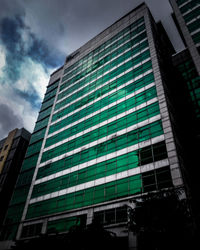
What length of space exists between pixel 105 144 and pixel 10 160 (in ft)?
104

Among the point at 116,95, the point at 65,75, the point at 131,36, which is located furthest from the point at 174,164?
the point at 65,75

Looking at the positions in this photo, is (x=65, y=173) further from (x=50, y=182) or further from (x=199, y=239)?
(x=199, y=239)

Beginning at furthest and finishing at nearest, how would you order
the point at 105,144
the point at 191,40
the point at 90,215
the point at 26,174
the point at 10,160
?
the point at 10,160
the point at 26,174
the point at 191,40
the point at 105,144
the point at 90,215

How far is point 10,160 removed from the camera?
51250mm

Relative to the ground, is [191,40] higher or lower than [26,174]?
higher

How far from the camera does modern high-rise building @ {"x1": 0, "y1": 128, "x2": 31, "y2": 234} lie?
147ft

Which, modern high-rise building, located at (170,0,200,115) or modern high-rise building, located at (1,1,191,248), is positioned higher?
modern high-rise building, located at (170,0,200,115)

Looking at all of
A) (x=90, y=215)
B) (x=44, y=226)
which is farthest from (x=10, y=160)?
(x=90, y=215)

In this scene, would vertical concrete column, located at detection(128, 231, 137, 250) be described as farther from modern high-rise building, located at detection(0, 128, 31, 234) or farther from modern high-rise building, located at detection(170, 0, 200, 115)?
modern high-rise building, located at detection(0, 128, 31, 234)

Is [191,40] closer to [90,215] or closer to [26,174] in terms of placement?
[90,215]

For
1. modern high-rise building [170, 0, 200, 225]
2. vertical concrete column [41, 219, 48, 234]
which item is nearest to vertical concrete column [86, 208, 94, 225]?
vertical concrete column [41, 219, 48, 234]

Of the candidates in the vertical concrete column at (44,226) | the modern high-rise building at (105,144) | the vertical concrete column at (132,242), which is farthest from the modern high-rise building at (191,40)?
the vertical concrete column at (44,226)

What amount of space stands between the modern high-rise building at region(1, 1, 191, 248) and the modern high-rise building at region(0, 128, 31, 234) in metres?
7.40

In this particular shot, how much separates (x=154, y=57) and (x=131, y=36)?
1159 cm
